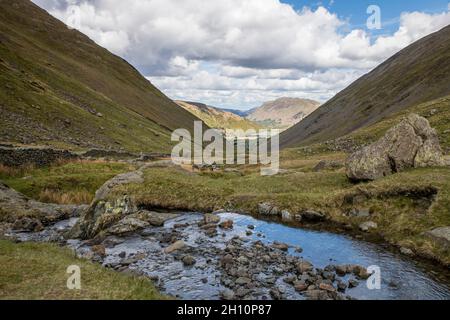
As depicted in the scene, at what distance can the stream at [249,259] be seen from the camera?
18.9m

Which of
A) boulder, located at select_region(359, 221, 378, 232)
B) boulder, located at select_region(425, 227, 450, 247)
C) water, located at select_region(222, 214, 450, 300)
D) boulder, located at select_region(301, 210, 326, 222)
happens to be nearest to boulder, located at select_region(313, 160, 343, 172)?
boulder, located at select_region(301, 210, 326, 222)

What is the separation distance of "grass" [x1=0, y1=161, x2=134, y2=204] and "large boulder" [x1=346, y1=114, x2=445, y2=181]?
3024 cm

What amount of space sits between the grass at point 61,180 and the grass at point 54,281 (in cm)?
2123

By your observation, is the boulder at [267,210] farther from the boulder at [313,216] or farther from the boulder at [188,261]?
the boulder at [188,261]

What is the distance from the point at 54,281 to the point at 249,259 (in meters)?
11.7

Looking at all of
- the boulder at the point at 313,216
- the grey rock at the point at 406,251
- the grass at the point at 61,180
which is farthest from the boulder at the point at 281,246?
the grass at the point at 61,180

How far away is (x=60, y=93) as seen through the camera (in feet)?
353

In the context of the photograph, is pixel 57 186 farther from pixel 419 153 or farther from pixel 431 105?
pixel 431 105

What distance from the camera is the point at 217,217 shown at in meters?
33.4

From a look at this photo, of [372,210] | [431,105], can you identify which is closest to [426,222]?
[372,210]

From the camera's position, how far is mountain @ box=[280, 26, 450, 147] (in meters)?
112

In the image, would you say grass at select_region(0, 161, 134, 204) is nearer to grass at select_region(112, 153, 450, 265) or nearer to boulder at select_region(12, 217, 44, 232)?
grass at select_region(112, 153, 450, 265)
